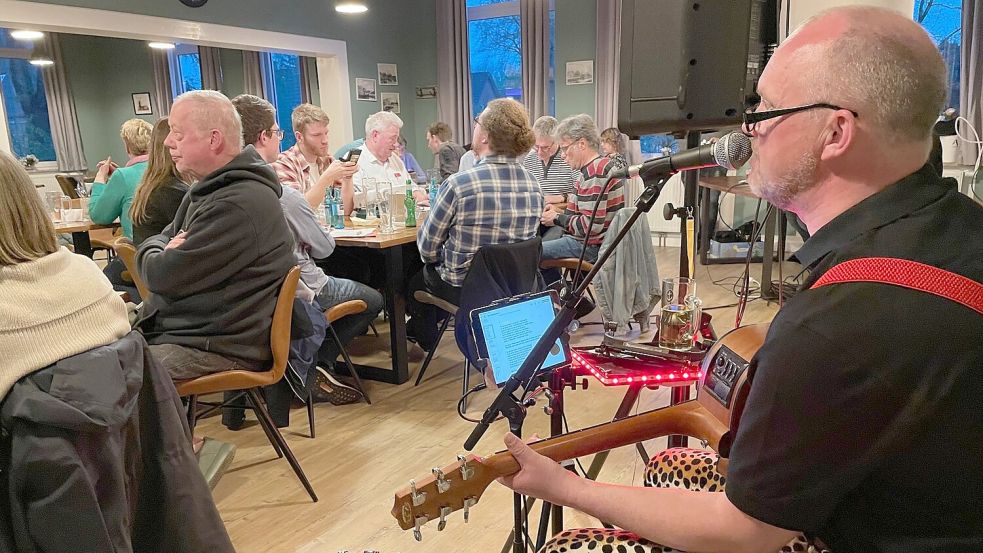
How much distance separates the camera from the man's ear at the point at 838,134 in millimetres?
794

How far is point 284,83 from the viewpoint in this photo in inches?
355

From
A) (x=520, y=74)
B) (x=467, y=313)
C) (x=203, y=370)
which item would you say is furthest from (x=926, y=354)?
(x=520, y=74)

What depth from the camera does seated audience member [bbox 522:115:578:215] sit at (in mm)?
4641

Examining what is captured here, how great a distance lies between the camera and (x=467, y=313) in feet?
9.29

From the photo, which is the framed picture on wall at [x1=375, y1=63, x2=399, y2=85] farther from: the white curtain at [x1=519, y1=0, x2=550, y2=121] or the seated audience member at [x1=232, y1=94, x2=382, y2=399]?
the seated audience member at [x1=232, y1=94, x2=382, y2=399]

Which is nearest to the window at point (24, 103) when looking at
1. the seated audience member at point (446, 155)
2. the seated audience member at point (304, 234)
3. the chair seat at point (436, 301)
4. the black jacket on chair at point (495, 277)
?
the seated audience member at point (446, 155)

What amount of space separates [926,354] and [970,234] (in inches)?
6.9

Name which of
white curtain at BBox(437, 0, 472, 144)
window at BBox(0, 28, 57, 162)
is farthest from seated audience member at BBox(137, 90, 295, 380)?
window at BBox(0, 28, 57, 162)

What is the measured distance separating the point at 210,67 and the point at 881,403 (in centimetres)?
956

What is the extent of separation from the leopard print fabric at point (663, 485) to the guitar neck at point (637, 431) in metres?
0.09

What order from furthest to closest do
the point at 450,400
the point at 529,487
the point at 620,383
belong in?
the point at 450,400 < the point at 620,383 < the point at 529,487

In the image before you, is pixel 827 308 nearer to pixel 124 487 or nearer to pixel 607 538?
pixel 607 538

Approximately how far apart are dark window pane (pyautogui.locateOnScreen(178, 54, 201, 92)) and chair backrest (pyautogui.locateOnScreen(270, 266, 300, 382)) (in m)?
8.28

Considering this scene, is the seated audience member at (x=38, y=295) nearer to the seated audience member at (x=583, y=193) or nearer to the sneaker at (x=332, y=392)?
the sneaker at (x=332, y=392)
